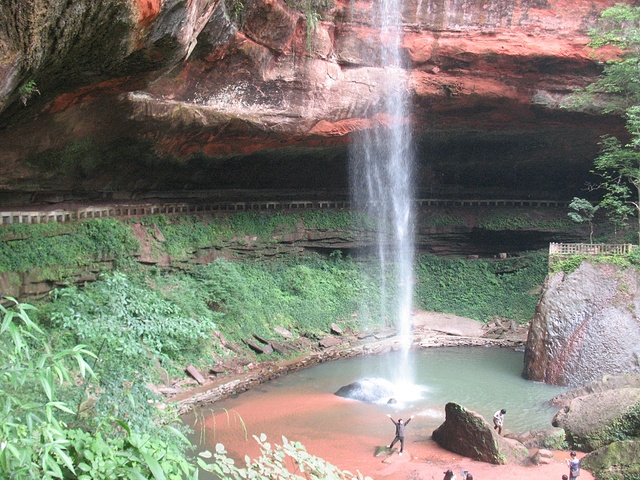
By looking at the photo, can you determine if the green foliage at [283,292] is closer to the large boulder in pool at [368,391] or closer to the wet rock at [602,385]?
the large boulder in pool at [368,391]

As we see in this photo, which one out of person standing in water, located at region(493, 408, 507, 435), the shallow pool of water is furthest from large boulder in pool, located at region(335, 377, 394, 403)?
person standing in water, located at region(493, 408, 507, 435)

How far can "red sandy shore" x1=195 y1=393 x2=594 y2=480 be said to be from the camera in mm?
9711

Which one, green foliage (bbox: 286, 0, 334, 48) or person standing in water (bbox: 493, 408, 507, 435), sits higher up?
green foliage (bbox: 286, 0, 334, 48)

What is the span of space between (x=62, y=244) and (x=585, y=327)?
49.2 feet

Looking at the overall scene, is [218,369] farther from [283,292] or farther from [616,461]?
[616,461]

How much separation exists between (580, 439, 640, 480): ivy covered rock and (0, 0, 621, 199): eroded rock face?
36.0 feet

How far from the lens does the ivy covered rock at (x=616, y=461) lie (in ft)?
29.5

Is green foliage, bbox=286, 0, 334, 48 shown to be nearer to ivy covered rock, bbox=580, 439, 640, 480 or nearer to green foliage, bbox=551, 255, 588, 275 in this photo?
green foliage, bbox=551, 255, 588, 275

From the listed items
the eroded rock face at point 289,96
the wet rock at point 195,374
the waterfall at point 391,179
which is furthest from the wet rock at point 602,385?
the eroded rock face at point 289,96

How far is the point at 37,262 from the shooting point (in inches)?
528

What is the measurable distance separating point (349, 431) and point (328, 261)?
11324mm

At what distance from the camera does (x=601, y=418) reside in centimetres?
1089

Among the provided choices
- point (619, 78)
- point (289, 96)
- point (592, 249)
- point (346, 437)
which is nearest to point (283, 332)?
point (346, 437)

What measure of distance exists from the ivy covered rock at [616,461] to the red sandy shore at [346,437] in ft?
0.88
